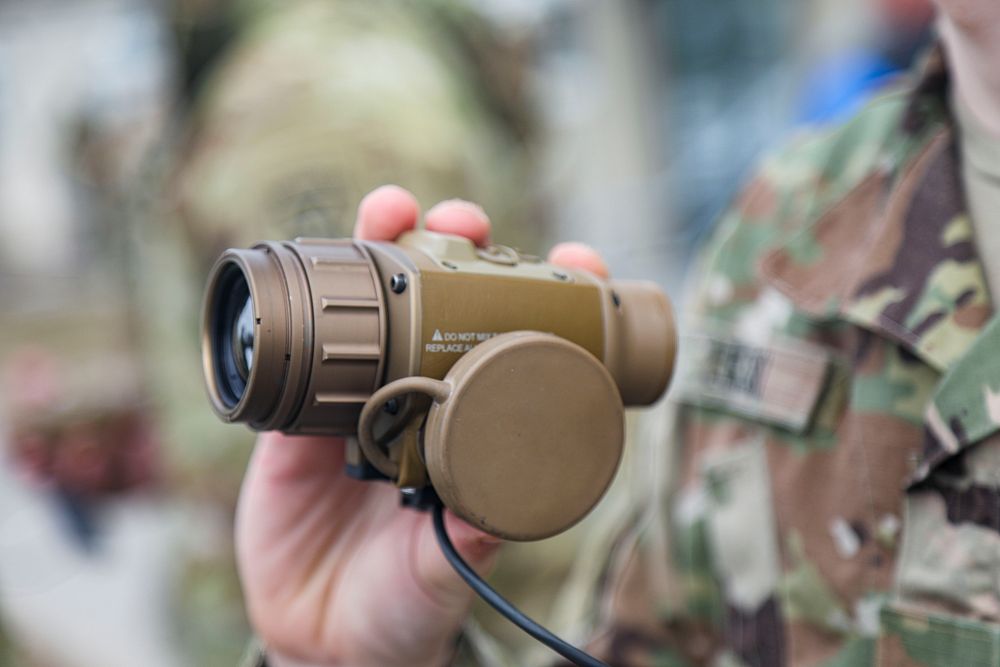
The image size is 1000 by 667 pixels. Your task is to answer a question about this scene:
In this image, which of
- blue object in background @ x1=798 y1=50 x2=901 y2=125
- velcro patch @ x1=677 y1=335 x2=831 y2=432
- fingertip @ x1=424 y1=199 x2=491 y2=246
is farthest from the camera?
blue object in background @ x1=798 y1=50 x2=901 y2=125

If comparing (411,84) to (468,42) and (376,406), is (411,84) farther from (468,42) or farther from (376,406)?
(376,406)

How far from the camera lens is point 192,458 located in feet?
6.73

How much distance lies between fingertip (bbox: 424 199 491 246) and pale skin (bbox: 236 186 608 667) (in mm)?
40

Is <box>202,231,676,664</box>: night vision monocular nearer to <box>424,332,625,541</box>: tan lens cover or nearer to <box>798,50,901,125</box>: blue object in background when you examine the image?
<box>424,332,625,541</box>: tan lens cover

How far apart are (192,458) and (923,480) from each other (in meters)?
1.50

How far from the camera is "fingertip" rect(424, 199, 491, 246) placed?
0.88 m

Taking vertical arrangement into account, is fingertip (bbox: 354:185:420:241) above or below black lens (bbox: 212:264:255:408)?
above

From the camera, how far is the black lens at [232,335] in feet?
2.63

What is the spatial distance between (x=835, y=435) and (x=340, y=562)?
563 mm

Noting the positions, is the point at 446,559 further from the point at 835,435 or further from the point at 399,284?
the point at 835,435

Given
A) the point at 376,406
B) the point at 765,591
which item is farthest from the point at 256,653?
the point at 765,591

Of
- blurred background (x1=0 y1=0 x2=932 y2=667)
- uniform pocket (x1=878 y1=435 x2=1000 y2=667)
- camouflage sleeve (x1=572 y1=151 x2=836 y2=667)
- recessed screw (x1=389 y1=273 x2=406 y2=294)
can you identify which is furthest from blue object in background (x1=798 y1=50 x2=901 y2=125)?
recessed screw (x1=389 y1=273 x2=406 y2=294)

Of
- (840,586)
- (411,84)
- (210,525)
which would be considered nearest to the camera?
(840,586)

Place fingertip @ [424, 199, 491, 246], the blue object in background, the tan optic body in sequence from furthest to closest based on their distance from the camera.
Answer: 1. the blue object in background
2. fingertip @ [424, 199, 491, 246]
3. the tan optic body
